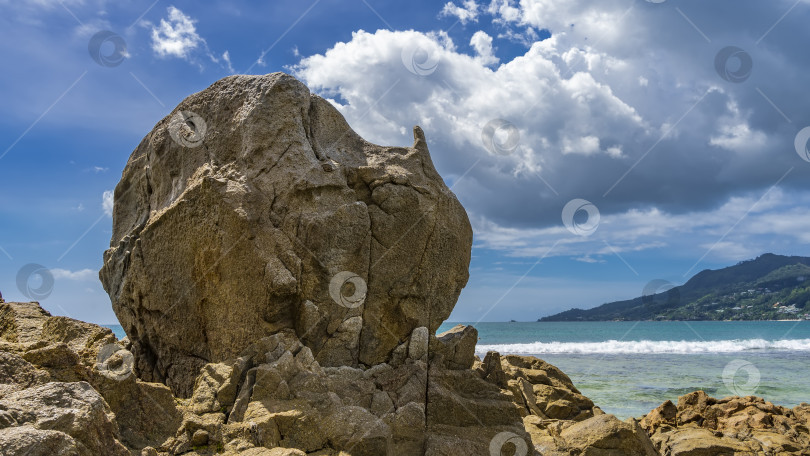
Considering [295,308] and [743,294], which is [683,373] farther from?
[743,294]

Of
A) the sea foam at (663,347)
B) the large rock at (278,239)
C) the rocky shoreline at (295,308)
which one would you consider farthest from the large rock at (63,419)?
the sea foam at (663,347)

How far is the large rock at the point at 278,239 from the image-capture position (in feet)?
35.1

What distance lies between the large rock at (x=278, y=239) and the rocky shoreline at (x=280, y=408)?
32.4 inches

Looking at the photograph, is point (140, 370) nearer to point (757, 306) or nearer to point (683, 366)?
point (683, 366)

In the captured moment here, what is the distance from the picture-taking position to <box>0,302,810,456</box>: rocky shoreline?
5.24 meters

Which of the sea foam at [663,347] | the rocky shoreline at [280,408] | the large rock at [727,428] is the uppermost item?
the sea foam at [663,347]

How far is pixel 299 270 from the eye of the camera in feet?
35.6

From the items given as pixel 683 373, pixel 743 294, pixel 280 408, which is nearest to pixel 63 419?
pixel 280 408

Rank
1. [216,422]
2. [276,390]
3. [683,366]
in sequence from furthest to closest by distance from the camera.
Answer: [683,366]
[276,390]
[216,422]

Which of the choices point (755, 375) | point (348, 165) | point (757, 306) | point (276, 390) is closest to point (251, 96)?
point (348, 165)

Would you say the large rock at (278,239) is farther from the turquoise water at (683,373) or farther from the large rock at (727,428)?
the turquoise water at (683,373)

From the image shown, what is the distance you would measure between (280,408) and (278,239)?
140 inches

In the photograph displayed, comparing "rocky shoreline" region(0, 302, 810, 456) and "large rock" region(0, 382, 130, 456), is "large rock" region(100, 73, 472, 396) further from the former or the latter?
"large rock" region(0, 382, 130, 456)

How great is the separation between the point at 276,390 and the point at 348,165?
5047 millimetres
